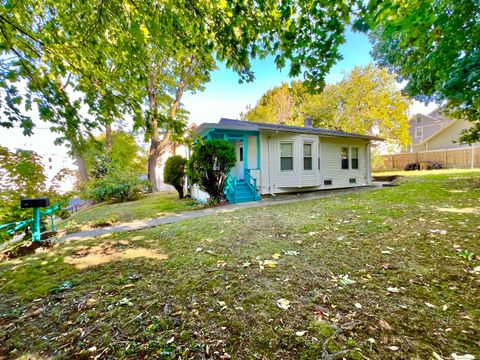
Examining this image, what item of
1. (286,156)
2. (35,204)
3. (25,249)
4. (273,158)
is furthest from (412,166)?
(25,249)

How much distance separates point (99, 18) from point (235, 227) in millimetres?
4245

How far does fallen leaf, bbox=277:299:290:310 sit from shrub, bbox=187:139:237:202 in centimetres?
620

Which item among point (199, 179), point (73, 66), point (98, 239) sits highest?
point (73, 66)

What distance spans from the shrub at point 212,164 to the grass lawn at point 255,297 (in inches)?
167

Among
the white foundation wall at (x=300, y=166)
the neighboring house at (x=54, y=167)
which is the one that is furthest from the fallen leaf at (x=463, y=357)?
the white foundation wall at (x=300, y=166)

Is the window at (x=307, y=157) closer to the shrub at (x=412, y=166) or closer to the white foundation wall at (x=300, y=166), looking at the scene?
the white foundation wall at (x=300, y=166)

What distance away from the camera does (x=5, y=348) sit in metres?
1.62

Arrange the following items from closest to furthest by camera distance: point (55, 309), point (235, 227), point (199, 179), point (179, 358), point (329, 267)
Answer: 1. point (179, 358)
2. point (55, 309)
3. point (329, 267)
4. point (235, 227)
5. point (199, 179)

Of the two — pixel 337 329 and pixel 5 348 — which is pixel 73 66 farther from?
pixel 337 329

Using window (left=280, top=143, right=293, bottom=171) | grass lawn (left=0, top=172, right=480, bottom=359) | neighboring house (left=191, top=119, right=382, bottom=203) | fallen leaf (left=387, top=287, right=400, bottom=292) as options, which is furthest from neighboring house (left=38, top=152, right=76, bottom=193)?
window (left=280, top=143, right=293, bottom=171)

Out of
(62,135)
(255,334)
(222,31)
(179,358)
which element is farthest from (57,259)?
(222,31)

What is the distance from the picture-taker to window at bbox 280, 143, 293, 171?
33.5 ft

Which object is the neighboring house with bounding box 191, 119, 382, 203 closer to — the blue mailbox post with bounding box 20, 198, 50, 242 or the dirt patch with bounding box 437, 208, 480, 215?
the dirt patch with bounding box 437, 208, 480, 215

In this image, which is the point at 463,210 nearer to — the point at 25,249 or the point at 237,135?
the point at 237,135
